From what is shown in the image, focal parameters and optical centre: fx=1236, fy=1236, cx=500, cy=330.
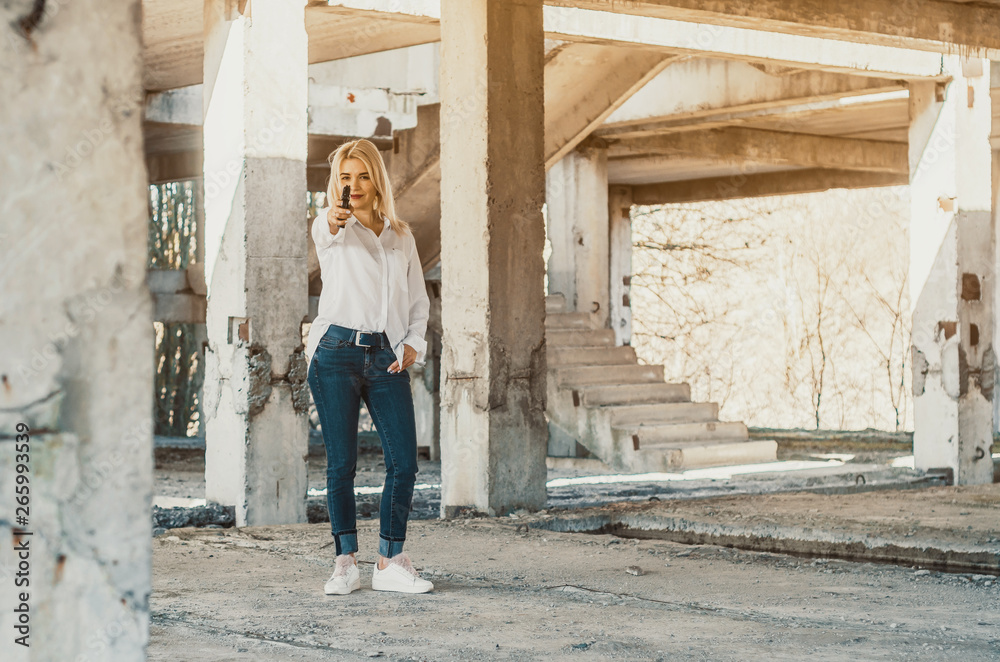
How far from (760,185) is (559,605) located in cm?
1563

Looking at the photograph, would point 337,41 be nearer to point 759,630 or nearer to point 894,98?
point 894,98

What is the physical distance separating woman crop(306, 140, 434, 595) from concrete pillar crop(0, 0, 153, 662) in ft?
9.51

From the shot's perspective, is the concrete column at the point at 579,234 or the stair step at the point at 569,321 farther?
the concrete column at the point at 579,234

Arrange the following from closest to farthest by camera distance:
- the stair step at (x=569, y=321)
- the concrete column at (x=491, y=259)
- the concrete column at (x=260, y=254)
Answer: the concrete column at (x=260, y=254) → the concrete column at (x=491, y=259) → the stair step at (x=569, y=321)

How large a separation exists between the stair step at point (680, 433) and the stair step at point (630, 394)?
52cm

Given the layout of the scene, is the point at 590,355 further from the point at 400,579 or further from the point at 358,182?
the point at 358,182

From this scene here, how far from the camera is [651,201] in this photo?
20.7 meters

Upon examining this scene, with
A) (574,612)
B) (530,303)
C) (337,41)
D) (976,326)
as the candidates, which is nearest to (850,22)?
(976,326)

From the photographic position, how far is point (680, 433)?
12.9 m

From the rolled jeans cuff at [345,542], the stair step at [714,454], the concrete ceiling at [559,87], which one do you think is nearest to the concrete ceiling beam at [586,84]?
the concrete ceiling at [559,87]

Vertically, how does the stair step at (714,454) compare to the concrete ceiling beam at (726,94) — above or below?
below

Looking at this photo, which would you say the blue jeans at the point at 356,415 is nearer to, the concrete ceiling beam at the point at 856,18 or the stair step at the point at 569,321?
the concrete ceiling beam at the point at 856,18

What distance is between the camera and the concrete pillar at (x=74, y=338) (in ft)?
6.59

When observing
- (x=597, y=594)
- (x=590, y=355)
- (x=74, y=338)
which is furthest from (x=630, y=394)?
(x=74, y=338)
